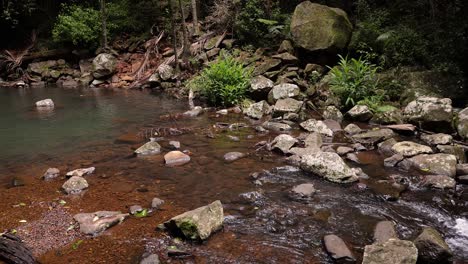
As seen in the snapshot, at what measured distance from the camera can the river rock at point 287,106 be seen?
33.2 ft

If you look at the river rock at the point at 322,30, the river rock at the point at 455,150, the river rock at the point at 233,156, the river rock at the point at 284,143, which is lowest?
the river rock at the point at 455,150

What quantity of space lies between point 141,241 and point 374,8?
13.0m

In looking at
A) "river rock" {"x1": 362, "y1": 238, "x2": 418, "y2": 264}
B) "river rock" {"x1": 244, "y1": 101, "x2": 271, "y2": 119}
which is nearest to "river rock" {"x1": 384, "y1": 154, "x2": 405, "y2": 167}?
"river rock" {"x1": 362, "y1": 238, "x2": 418, "y2": 264}

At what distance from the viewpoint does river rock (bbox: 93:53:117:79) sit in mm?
18047

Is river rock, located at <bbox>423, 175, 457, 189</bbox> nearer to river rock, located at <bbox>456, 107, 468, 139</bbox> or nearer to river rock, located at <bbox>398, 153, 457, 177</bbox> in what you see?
river rock, located at <bbox>398, 153, 457, 177</bbox>

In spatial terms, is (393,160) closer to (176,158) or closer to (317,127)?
(317,127)

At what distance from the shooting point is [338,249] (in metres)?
4.07

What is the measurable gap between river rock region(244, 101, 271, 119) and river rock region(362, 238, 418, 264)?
6895 millimetres

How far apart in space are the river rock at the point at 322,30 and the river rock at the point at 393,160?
19.7 feet

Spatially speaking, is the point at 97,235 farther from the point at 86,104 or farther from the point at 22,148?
the point at 86,104

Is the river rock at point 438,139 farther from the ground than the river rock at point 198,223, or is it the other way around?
the river rock at point 198,223

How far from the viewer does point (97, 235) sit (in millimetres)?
4531

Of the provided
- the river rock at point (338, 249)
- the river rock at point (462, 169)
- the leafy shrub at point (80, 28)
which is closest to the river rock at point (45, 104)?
the leafy shrub at point (80, 28)

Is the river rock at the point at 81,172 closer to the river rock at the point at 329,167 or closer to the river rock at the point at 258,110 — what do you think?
the river rock at the point at 329,167
